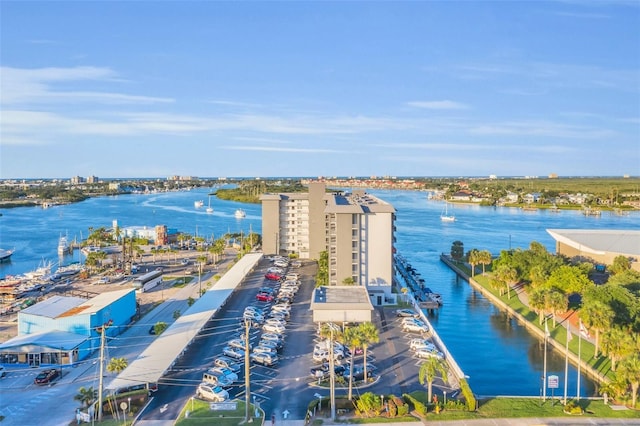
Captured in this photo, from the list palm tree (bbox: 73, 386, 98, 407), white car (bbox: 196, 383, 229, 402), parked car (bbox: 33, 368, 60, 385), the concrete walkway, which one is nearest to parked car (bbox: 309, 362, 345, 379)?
the concrete walkway

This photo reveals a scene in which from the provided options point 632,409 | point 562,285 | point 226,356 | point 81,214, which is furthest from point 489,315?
point 81,214

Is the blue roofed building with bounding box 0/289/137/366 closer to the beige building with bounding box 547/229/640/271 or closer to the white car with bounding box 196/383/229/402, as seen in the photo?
the white car with bounding box 196/383/229/402

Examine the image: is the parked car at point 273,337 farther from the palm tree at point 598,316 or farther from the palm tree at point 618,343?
the palm tree at point 598,316

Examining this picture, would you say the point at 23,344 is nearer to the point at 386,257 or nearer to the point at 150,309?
the point at 150,309

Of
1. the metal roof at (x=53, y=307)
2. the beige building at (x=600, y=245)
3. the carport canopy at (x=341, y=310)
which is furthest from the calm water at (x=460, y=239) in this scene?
the metal roof at (x=53, y=307)

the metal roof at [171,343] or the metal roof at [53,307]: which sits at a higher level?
the metal roof at [53,307]

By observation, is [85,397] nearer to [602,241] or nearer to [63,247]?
[602,241]

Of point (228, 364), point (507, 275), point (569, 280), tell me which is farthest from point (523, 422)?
point (507, 275)
